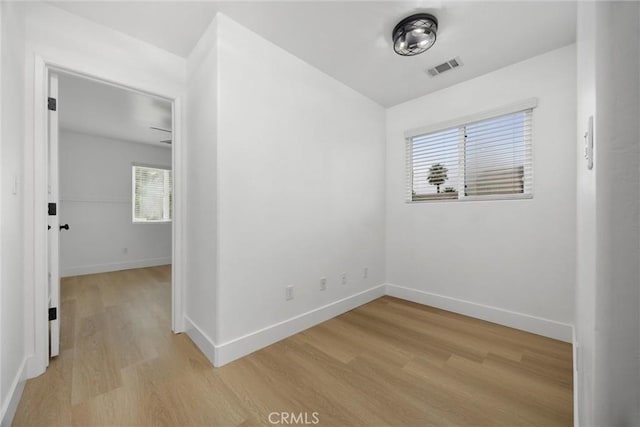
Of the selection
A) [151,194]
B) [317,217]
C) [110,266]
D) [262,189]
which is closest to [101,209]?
[151,194]

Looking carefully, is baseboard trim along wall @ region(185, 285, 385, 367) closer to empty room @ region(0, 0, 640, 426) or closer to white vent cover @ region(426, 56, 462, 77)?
empty room @ region(0, 0, 640, 426)

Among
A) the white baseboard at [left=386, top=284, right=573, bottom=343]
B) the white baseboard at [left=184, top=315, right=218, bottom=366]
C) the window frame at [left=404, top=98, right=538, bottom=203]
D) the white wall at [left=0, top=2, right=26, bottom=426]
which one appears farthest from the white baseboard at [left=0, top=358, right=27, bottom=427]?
the window frame at [left=404, top=98, right=538, bottom=203]

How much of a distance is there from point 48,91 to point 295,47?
5.98 feet

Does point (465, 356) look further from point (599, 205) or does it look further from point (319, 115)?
point (319, 115)

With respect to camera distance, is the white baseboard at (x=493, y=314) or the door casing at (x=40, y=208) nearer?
the door casing at (x=40, y=208)

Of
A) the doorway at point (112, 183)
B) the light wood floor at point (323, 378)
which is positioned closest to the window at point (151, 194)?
the doorway at point (112, 183)

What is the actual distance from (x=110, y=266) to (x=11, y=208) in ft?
13.6

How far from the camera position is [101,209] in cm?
472

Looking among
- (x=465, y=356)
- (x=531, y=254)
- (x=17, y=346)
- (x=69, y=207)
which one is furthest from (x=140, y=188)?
(x=531, y=254)

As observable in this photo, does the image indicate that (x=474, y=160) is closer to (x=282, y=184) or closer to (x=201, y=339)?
(x=282, y=184)

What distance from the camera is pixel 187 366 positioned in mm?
1760

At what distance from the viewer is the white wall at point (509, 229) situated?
2.12 meters

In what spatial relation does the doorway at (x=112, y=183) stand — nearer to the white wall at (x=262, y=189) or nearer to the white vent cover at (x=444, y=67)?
the white wall at (x=262, y=189)

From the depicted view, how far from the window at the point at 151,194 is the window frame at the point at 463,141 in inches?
196
